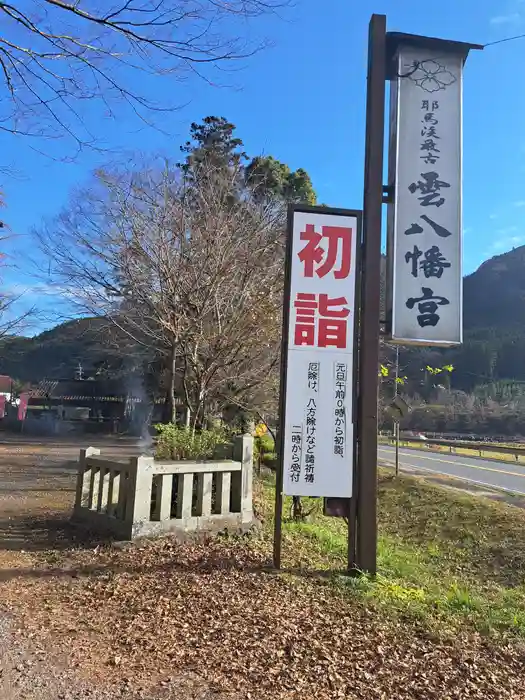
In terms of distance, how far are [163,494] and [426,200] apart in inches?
170

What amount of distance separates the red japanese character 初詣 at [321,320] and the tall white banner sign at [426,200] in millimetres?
540

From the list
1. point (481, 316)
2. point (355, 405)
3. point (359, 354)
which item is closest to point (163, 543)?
point (355, 405)

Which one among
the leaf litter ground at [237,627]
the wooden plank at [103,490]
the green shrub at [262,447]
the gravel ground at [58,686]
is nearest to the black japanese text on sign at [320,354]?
the leaf litter ground at [237,627]

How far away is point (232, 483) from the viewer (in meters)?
6.96

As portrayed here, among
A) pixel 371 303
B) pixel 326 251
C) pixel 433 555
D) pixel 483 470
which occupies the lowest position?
pixel 433 555

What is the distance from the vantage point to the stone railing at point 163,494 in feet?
20.2

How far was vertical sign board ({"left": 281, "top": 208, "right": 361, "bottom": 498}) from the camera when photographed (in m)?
5.47

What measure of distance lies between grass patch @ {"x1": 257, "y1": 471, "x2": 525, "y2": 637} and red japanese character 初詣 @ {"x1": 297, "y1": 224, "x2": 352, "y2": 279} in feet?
10.0

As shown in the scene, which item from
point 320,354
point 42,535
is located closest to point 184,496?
point 42,535

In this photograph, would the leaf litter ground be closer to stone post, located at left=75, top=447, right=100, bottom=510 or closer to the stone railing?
the stone railing

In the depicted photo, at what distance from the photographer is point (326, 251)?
573cm

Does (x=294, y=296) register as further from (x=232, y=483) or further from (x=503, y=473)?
(x=503, y=473)

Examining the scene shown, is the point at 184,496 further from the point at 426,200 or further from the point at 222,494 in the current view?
the point at 426,200

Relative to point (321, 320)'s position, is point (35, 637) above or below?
below
